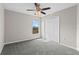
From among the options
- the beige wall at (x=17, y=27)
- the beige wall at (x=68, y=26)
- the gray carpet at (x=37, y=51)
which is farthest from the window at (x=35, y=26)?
the gray carpet at (x=37, y=51)

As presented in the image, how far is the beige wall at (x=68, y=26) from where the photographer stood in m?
4.25

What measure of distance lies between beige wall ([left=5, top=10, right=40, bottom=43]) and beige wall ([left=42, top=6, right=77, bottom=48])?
271cm

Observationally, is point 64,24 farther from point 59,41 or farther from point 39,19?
point 39,19

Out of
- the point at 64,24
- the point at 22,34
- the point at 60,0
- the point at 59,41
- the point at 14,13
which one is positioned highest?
the point at 14,13

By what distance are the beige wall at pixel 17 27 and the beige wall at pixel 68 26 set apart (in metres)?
2.71

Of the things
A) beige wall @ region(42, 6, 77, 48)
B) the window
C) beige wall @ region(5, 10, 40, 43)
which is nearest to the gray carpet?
beige wall @ region(42, 6, 77, 48)

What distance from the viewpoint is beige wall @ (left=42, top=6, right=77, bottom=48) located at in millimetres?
4246

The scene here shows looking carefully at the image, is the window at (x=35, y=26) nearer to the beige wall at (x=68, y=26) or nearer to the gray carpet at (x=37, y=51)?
the beige wall at (x=68, y=26)

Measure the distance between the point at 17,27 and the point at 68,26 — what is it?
3.52 metres

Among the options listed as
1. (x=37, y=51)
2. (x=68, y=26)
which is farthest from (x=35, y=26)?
(x=37, y=51)

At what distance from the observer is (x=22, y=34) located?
21.0ft

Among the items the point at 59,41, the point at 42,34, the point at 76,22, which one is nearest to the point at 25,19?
the point at 42,34

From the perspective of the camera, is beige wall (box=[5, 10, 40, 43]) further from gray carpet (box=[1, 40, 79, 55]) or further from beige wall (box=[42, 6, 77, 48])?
beige wall (box=[42, 6, 77, 48])

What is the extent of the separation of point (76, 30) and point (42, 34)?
417 cm
